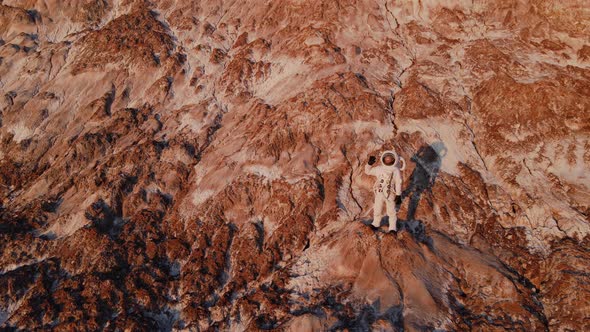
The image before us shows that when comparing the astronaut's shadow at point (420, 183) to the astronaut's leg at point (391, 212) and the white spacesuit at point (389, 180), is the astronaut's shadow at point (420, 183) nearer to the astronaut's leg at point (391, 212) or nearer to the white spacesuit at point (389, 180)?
the astronaut's leg at point (391, 212)

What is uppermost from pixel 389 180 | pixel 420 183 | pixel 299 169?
pixel 389 180

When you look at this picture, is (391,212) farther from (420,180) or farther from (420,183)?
(420,180)

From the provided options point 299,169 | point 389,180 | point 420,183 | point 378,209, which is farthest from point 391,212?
point 299,169

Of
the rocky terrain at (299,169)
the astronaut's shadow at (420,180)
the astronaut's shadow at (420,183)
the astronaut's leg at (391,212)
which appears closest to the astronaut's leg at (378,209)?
the astronaut's leg at (391,212)

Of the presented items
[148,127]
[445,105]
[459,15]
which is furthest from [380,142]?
[148,127]

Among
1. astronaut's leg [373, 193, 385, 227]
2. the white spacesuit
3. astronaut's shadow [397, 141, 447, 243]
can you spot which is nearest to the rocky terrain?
astronaut's shadow [397, 141, 447, 243]

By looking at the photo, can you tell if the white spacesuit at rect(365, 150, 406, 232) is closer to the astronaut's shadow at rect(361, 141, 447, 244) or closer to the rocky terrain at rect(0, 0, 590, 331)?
the rocky terrain at rect(0, 0, 590, 331)
